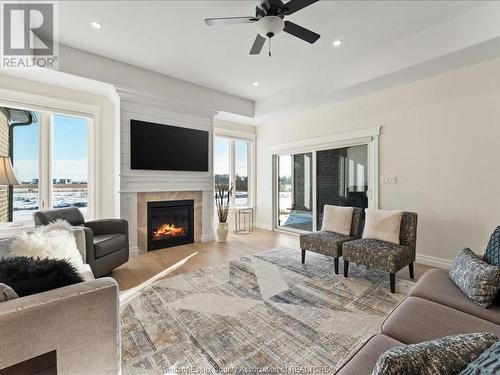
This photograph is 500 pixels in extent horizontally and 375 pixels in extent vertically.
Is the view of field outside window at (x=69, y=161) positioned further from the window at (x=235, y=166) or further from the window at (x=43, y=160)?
the window at (x=235, y=166)

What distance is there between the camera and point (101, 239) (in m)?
3.00

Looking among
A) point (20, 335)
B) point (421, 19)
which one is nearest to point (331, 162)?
point (421, 19)

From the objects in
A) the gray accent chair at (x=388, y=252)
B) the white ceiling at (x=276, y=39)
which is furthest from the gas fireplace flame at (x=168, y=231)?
the gray accent chair at (x=388, y=252)

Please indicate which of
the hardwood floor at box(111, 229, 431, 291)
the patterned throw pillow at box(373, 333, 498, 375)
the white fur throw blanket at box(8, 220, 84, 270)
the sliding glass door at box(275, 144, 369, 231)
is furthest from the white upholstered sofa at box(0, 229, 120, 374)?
the sliding glass door at box(275, 144, 369, 231)

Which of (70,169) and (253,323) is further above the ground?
(70,169)

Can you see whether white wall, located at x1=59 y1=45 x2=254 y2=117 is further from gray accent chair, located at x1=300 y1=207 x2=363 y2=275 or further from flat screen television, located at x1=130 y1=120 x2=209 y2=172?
gray accent chair, located at x1=300 y1=207 x2=363 y2=275

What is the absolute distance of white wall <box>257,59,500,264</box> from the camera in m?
3.04

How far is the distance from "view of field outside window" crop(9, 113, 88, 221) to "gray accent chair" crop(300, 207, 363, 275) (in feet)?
12.9

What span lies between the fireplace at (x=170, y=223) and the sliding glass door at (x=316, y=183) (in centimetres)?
238

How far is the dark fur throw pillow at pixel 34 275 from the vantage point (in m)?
1.18

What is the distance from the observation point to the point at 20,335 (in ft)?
3.28

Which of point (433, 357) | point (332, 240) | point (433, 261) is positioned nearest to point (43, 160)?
point (332, 240)

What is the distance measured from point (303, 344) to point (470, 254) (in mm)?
1503

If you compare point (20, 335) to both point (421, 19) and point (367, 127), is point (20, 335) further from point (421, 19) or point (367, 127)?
point (367, 127)
